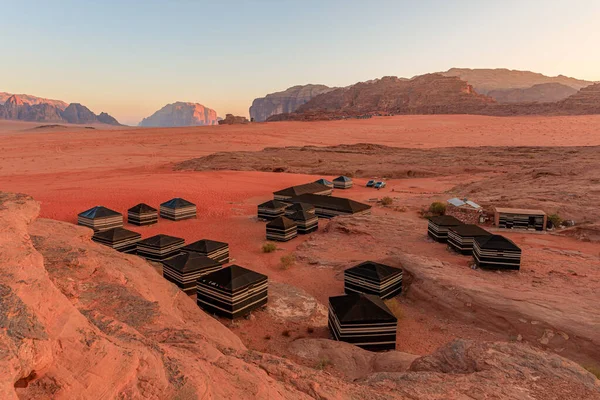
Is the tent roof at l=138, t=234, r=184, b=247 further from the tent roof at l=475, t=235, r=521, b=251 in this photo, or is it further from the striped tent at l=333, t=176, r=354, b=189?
the striped tent at l=333, t=176, r=354, b=189

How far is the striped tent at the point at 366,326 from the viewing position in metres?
10.0

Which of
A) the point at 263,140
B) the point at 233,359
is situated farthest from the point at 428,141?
the point at 233,359

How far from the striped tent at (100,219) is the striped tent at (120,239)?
2.66 m

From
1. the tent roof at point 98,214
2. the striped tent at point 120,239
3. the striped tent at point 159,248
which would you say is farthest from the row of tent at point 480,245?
the tent roof at point 98,214

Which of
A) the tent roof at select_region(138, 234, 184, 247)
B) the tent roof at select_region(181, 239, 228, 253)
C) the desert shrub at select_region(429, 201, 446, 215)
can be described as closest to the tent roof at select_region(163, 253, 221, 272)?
the tent roof at select_region(181, 239, 228, 253)

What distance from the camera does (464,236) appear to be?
52.0 feet

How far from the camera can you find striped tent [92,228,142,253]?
54.6 ft

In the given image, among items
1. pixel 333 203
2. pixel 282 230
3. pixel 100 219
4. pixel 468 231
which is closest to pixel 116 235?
pixel 100 219

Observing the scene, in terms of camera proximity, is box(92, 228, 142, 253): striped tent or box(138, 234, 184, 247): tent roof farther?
box(92, 228, 142, 253): striped tent

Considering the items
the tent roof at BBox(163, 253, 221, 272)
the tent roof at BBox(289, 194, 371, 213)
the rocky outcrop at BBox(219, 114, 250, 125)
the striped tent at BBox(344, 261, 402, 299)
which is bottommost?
the striped tent at BBox(344, 261, 402, 299)

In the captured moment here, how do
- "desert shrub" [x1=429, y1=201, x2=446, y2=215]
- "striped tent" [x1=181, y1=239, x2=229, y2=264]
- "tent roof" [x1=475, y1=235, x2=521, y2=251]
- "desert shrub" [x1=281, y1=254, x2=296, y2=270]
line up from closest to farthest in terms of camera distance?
"tent roof" [x1=475, y1=235, x2=521, y2=251]
"striped tent" [x1=181, y1=239, x2=229, y2=264]
"desert shrub" [x1=281, y1=254, x2=296, y2=270]
"desert shrub" [x1=429, y1=201, x2=446, y2=215]

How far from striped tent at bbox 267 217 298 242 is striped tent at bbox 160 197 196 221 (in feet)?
21.5

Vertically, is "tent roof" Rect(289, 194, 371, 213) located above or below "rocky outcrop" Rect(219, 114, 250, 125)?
below

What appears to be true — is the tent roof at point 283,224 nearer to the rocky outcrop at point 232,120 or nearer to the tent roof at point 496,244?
the tent roof at point 496,244
